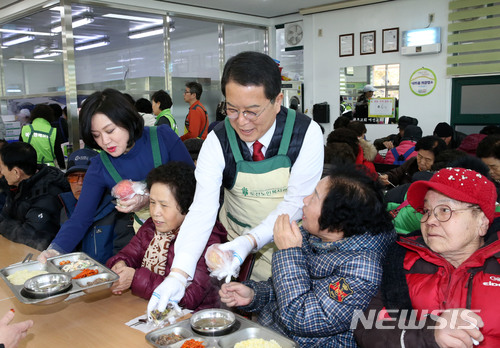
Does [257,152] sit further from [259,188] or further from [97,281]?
[97,281]

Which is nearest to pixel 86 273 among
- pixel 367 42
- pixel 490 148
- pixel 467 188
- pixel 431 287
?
pixel 431 287

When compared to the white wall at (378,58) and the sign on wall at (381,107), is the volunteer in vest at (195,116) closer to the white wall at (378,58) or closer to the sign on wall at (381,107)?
the white wall at (378,58)

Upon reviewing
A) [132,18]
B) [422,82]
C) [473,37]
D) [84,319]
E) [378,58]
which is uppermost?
[132,18]

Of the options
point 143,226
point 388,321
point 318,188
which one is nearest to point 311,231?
point 318,188

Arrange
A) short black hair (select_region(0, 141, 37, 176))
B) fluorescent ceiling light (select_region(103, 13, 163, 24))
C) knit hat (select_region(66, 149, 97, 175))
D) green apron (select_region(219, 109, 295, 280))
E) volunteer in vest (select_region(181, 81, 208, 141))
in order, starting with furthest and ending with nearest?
fluorescent ceiling light (select_region(103, 13, 163, 24))
volunteer in vest (select_region(181, 81, 208, 141))
short black hair (select_region(0, 141, 37, 176))
knit hat (select_region(66, 149, 97, 175))
green apron (select_region(219, 109, 295, 280))

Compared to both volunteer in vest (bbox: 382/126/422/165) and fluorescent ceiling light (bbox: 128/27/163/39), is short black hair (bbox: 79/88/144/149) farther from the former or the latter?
fluorescent ceiling light (bbox: 128/27/163/39)

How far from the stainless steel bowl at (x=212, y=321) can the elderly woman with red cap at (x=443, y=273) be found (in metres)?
0.44

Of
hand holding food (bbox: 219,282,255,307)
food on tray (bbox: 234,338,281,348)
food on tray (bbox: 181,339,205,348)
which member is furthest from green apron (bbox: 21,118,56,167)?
food on tray (bbox: 234,338,281,348)

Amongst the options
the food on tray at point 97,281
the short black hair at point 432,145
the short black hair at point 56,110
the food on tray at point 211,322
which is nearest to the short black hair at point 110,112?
the food on tray at point 97,281

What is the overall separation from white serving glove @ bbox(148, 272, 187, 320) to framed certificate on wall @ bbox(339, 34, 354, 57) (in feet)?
24.2

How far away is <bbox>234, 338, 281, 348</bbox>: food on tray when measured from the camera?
1416 mm

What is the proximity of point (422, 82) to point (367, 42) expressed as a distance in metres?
1.27

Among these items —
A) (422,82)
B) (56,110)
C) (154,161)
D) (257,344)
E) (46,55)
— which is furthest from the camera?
(422,82)

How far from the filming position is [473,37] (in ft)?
22.5
